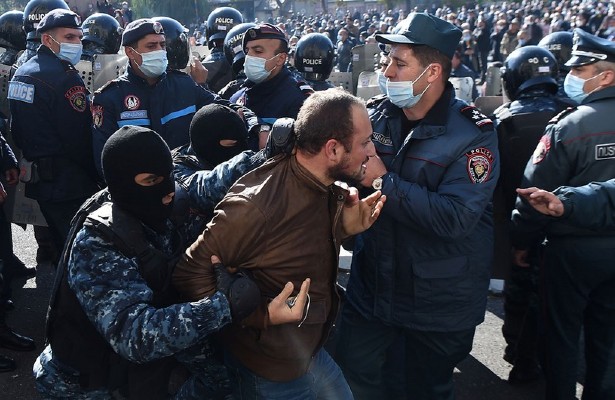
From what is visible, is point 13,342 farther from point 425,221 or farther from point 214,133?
point 425,221

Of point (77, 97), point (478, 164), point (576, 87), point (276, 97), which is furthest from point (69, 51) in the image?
point (576, 87)

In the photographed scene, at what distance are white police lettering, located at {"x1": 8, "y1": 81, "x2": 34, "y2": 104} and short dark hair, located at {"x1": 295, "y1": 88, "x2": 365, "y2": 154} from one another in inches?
104

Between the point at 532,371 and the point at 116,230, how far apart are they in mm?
2793

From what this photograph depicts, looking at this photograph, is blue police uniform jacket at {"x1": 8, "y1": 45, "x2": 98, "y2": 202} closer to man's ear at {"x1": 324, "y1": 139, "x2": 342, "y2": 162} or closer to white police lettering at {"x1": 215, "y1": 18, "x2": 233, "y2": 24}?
man's ear at {"x1": 324, "y1": 139, "x2": 342, "y2": 162}

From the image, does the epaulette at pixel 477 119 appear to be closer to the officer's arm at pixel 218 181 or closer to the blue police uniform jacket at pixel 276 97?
the officer's arm at pixel 218 181

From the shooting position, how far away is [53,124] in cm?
414

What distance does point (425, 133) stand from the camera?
257cm

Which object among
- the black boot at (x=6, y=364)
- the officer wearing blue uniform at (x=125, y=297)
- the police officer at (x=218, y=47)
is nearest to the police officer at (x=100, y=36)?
the police officer at (x=218, y=47)

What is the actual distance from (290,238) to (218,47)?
16.7 feet

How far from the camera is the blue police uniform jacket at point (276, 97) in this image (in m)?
3.94

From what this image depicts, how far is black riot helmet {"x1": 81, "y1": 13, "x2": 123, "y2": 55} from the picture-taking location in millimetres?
6301

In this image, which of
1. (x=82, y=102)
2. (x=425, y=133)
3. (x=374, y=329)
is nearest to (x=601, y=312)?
(x=374, y=329)

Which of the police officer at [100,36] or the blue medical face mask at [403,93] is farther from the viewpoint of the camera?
the police officer at [100,36]

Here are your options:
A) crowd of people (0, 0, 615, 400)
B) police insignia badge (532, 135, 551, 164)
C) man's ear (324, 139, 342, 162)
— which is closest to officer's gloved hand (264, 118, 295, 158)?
crowd of people (0, 0, 615, 400)
